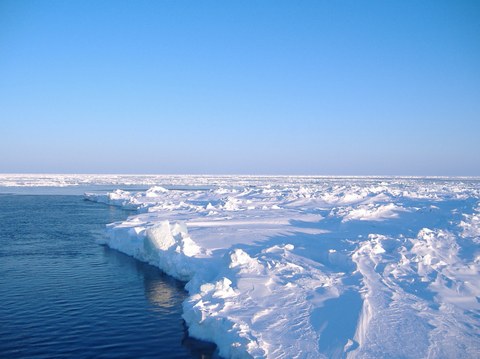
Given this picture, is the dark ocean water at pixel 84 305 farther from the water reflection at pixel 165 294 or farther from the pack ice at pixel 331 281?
Answer: the pack ice at pixel 331 281

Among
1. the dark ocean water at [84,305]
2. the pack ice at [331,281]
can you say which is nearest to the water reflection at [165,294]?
the dark ocean water at [84,305]

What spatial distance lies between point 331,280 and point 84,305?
21.1ft

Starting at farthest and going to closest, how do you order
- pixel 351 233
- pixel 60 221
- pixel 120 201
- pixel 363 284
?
pixel 120 201 < pixel 60 221 < pixel 351 233 < pixel 363 284

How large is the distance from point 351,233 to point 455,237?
3.98 metres

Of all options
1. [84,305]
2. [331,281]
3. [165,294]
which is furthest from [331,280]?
[84,305]

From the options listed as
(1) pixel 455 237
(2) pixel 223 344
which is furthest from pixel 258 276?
(1) pixel 455 237

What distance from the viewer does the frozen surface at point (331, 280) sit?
24.3 ft

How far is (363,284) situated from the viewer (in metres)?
9.87

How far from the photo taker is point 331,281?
1038 cm

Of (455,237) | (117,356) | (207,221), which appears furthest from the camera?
(207,221)

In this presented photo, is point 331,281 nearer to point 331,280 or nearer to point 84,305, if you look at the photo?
point 331,280

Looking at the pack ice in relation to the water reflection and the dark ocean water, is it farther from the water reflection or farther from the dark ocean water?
the dark ocean water

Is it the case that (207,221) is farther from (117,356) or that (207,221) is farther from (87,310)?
(117,356)

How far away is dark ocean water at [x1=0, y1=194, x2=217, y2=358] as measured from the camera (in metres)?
8.24
